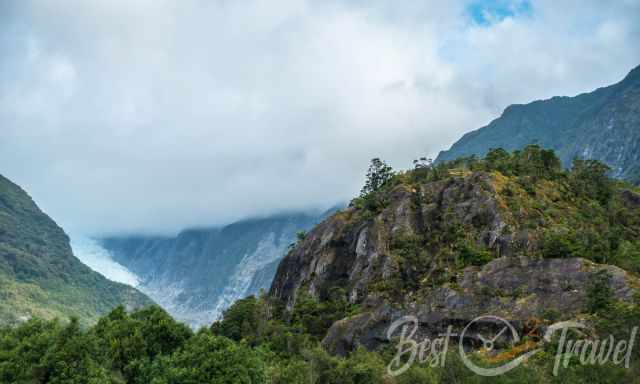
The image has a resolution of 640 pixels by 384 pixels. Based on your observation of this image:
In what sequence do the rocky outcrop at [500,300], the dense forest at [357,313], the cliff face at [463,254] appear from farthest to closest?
the cliff face at [463,254], the rocky outcrop at [500,300], the dense forest at [357,313]

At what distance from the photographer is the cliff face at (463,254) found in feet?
230

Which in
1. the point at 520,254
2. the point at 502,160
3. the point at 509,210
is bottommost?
the point at 520,254

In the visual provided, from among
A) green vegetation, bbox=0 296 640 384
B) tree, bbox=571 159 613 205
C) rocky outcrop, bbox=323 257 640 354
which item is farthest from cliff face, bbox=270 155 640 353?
green vegetation, bbox=0 296 640 384

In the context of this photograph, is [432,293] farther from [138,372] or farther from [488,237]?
[138,372]

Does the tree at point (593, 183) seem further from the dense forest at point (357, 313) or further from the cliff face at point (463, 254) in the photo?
the cliff face at point (463, 254)

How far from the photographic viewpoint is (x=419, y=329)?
243ft

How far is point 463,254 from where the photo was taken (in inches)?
3366

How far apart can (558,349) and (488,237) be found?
36.1 metres

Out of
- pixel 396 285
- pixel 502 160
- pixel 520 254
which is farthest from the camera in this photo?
pixel 502 160

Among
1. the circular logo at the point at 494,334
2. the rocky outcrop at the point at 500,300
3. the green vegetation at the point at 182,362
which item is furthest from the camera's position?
the rocky outcrop at the point at 500,300

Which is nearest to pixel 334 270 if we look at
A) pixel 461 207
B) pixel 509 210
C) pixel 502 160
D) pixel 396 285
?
pixel 396 285

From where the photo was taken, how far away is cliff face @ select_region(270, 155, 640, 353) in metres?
70.2

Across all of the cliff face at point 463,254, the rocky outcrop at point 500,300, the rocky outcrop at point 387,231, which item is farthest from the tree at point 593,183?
the rocky outcrop at point 500,300

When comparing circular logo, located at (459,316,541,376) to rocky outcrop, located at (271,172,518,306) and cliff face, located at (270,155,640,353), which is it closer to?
cliff face, located at (270,155,640,353)
